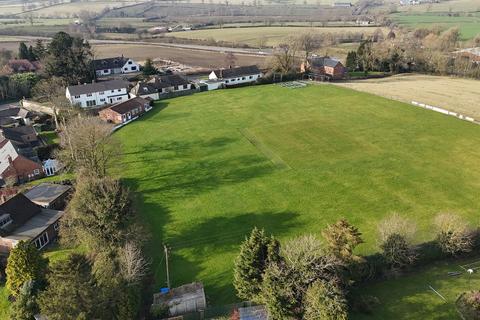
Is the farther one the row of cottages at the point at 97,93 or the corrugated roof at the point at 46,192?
the row of cottages at the point at 97,93

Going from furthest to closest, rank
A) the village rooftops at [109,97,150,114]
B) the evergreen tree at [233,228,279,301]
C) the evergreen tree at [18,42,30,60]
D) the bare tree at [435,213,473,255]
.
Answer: the evergreen tree at [18,42,30,60] → the village rooftops at [109,97,150,114] → the bare tree at [435,213,473,255] → the evergreen tree at [233,228,279,301]

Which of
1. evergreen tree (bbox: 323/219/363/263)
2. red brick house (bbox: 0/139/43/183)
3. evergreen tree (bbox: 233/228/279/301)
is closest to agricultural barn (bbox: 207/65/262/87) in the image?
red brick house (bbox: 0/139/43/183)

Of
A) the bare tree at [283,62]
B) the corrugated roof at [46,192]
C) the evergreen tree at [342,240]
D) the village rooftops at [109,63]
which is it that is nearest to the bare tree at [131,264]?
the evergreen tree at [342,240]

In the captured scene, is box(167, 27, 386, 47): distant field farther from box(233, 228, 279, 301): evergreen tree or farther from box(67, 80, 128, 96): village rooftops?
box(233, 228, 279, 301): evergreen tree

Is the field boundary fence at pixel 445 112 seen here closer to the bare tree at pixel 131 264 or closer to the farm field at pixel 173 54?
the farm field at pixel 173 54

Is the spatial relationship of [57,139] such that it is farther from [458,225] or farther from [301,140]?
[458,225]

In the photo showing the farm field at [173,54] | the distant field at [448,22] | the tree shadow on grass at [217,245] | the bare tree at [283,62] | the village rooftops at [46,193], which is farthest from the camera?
the distant field at [448,22]

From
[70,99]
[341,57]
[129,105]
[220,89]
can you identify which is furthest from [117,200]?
[341,57]
